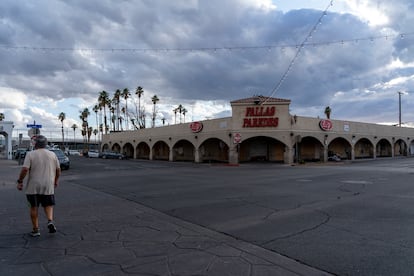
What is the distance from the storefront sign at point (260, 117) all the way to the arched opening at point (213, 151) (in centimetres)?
669

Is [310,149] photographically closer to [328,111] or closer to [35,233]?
[328,111]

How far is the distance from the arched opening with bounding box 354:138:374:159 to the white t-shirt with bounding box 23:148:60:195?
50.8m

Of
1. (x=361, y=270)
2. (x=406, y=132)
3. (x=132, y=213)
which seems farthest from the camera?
(x=406, y=132)

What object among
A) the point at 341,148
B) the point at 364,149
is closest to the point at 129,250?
the point at 341,148

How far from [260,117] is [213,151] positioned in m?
9.89

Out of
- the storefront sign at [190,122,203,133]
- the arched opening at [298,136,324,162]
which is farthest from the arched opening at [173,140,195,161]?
the arched opening at [298,136,324,162]

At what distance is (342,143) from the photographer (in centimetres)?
4772

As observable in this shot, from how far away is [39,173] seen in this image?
6.05 meters

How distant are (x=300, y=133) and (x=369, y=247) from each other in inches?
1285

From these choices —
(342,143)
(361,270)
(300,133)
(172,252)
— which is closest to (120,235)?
(172,252)

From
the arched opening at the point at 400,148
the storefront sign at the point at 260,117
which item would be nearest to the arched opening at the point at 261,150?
the storefront sign at the point at 260,117

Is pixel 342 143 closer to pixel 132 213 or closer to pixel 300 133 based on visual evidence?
pixel 300 133

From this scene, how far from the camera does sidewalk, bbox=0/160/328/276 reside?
440 centimetres

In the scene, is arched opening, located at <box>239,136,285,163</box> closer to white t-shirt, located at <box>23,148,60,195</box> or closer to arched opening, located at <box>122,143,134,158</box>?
arched opening, located at <box>122,143,134,158</box>
